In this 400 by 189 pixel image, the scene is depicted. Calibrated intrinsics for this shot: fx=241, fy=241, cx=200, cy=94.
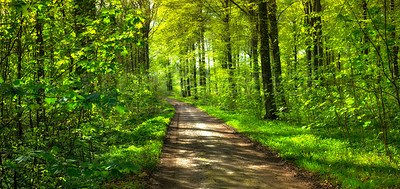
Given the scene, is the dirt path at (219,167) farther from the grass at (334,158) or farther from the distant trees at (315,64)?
the distant trees at (315,64)

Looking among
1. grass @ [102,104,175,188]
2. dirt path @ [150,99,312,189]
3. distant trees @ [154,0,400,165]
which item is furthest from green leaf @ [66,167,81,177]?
distant trees @ [154,0,400,165]

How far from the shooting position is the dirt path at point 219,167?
18.0ft

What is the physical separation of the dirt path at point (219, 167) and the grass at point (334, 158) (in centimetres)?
54

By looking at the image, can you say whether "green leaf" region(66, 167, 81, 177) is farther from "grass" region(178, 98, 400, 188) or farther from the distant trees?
the distant trees

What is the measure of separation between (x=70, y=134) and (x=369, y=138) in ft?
30.3

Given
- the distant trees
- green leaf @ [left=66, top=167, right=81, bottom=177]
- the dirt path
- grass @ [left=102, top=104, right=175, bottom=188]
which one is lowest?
the dirt path

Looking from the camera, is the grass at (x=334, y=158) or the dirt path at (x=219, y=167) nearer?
the grass at (x=334, y=158)

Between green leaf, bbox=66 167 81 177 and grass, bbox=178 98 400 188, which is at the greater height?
green leaf, bbox=66 167 81 177

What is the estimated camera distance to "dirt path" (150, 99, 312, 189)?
549cm

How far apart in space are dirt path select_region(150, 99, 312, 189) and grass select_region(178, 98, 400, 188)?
0.54m

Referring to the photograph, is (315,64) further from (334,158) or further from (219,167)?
(219,167)

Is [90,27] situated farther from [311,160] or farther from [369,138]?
[369,138]

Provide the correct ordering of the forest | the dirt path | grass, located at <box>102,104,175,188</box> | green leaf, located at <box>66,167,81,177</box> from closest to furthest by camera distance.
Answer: green leaf, located at <box>66,167,81,177</box>
grass, located at <box>102,104,175,188</box>
the forest
the dirt path

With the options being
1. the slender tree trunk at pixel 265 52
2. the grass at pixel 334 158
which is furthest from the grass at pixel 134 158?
the slender tree trunk at pixel 265 52
